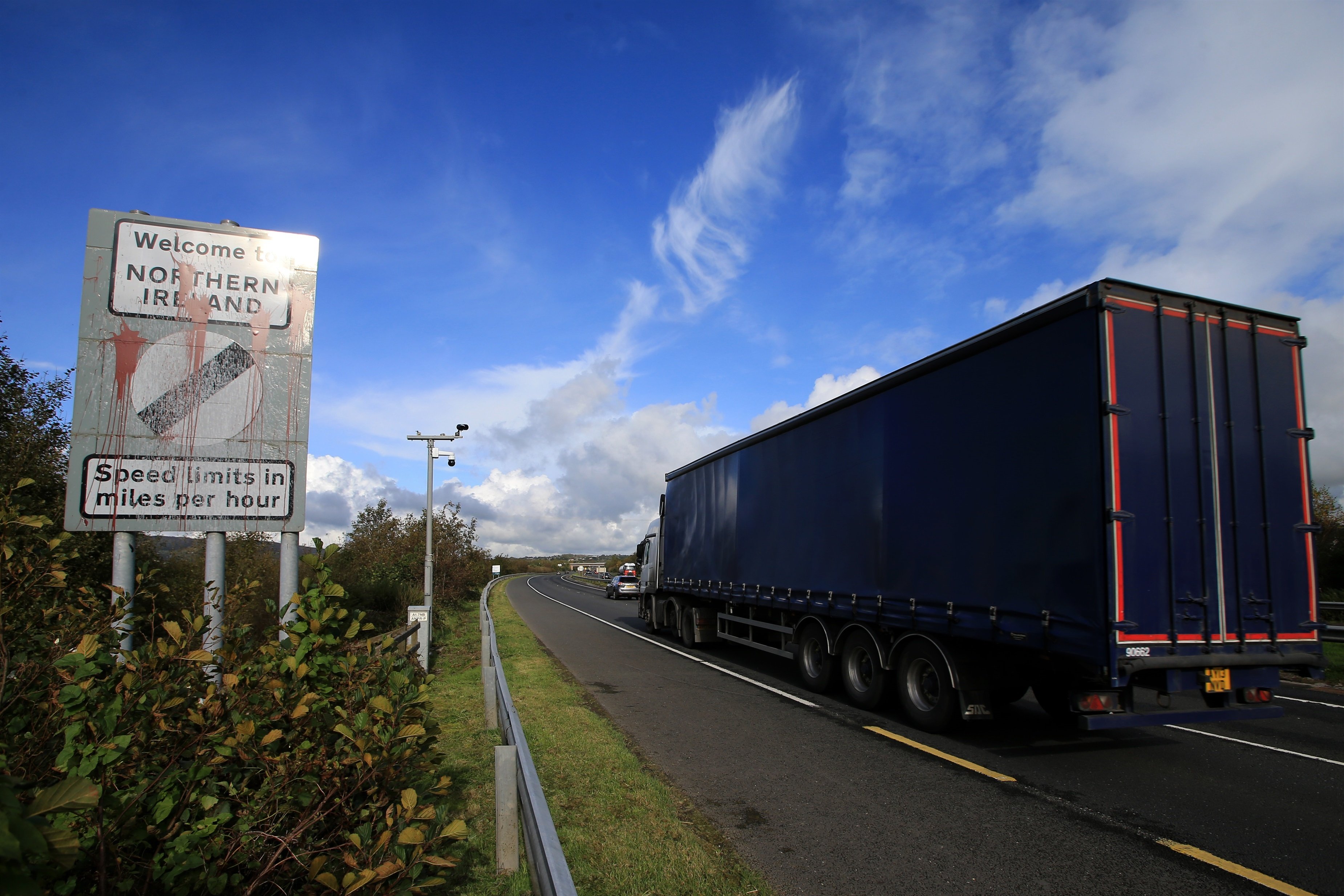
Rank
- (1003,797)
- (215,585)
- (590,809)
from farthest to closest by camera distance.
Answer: (1003,797), (590,809), (215,585)

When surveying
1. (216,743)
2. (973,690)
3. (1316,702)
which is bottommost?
(1316,702)

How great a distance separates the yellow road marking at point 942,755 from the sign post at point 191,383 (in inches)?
236

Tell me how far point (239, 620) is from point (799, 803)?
4.31 metres

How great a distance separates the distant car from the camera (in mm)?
40000

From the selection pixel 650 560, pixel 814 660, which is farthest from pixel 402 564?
pixel 814 660

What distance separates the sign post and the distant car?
35.1 m

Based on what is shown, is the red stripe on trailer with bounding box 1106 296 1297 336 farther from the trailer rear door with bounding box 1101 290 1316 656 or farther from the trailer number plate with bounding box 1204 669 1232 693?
the trailer number plate with bounding box 1204 669 1232 693

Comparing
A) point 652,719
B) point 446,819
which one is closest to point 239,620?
point 446,819

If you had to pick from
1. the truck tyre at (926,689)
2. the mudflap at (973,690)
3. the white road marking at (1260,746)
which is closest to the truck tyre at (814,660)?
the truck tyre at (926,689)

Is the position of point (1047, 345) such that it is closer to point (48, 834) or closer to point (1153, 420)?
point (1153, 420)

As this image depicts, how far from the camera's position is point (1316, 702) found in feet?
34.3

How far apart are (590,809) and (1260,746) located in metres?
7.14

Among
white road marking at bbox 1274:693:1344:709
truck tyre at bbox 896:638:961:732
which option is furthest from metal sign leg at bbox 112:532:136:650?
white road marking at bbox 1274:693:1344:709

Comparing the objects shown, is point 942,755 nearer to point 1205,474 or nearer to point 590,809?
point 1205,474
